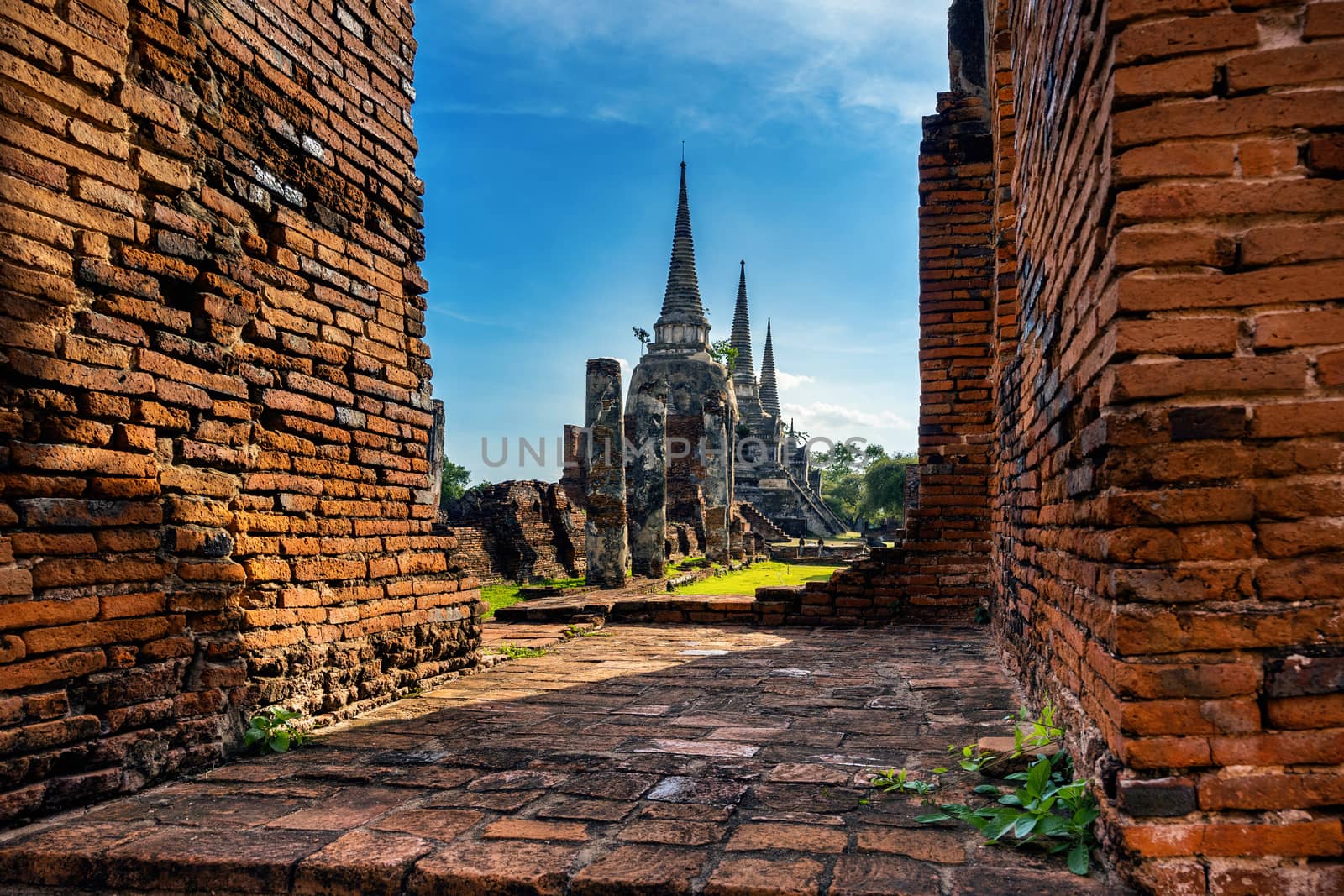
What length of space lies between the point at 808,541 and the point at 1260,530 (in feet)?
105

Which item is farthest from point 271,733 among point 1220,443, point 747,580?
point 747,580

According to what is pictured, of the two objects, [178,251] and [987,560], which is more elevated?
[178,251]

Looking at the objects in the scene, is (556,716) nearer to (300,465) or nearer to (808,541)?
(300,465)

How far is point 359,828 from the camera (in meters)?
2.36

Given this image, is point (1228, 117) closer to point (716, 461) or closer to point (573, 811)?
point (573, 811)

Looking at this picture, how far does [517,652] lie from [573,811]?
11.1ft

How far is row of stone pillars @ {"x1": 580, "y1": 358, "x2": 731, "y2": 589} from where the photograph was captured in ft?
40.4

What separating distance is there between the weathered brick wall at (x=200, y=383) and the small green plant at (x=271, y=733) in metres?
0.07

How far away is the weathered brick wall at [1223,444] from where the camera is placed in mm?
1812

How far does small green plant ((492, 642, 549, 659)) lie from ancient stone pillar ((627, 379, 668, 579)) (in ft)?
26.1

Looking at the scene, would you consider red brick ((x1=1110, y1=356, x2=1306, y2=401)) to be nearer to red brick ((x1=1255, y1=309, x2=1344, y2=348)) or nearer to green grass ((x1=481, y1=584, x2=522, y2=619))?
red brick ((x1=1255, y1=309, x2=1344, y2=348))

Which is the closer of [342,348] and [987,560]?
[342,348]

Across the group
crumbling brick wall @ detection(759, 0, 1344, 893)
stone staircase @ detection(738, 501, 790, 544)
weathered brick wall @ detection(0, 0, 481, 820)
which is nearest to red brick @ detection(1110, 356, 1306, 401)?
crumbling brick wall @ detection(759, 0, 1344, 893)

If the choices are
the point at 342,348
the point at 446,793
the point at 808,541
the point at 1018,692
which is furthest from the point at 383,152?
the point at 808,541
